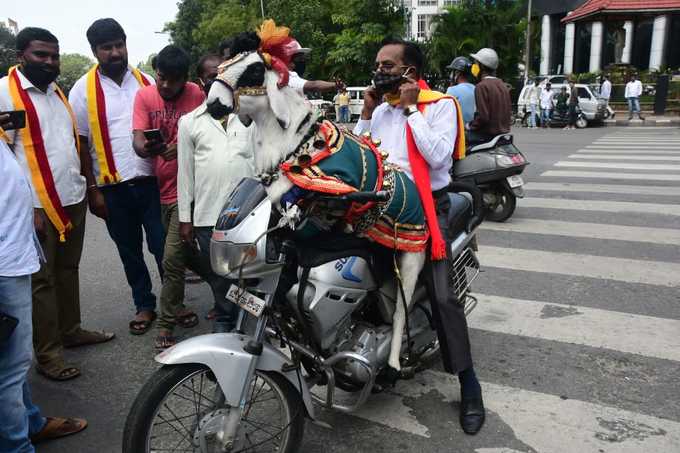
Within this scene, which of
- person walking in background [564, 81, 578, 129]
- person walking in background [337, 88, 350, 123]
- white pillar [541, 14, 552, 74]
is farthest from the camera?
white pillar [541, 14, 552, 74]

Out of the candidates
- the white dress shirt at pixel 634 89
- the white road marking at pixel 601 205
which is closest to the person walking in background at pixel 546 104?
the white dress shirt at pixel 634 89

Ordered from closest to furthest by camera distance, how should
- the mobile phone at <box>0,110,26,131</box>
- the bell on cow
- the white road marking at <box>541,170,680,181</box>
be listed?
the bell on cow
the mobile phone at <box>0,110,26,131</box>
the white road marking at <box>541,170,680,181</box>

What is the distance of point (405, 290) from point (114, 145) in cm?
235

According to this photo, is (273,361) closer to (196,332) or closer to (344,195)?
(344,195)

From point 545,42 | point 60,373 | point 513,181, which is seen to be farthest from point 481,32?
point 60,373

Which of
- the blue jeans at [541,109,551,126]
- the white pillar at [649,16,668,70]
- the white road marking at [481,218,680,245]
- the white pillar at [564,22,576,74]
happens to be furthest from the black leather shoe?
the white pillar at [564,22,576,74]

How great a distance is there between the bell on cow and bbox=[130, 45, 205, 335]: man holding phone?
1.72 m

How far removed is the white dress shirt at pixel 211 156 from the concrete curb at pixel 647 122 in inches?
750

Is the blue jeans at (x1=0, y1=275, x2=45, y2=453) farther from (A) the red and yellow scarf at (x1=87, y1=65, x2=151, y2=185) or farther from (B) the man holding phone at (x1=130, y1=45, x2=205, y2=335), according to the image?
(A) the red and yellow scarf at (x1=87, y1=65, x2=151, y2=185)

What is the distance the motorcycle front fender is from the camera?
2.19 meters

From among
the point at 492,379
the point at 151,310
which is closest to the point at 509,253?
the point at 492,379

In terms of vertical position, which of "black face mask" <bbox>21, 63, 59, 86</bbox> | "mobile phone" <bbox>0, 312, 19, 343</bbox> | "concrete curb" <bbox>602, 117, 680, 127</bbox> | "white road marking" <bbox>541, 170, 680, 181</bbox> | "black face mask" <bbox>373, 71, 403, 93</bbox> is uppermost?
"black face mask" <bbox>21, 63, 59, 86</bbox>

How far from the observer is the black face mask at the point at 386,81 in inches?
113

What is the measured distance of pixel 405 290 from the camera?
2.75 m
